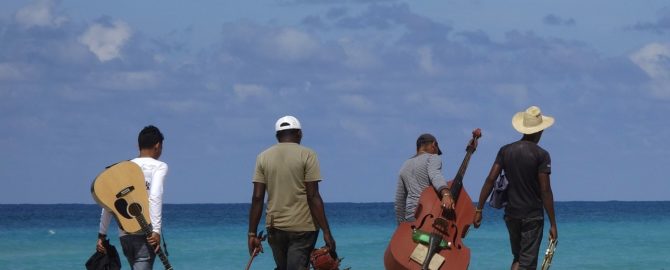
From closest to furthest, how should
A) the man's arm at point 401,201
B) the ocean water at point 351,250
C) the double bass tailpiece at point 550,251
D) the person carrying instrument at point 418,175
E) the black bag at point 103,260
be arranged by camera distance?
1. the black bag at point 103,260
2. the double bass tailpiece at point 550,251
3. the person carrying instrument at point 418,175
4. the man's arm at point 401,201
5. the ocean water at point 351,250

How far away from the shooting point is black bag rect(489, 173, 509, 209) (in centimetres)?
1061

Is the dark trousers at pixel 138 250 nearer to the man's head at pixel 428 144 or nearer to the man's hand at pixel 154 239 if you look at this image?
the man's hand at pixel 154 239

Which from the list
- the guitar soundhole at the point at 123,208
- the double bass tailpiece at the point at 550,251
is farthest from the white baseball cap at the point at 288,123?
the double bass tailpiece at the point at 550,251

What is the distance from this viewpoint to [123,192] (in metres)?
9.15

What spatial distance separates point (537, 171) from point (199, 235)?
31249mm

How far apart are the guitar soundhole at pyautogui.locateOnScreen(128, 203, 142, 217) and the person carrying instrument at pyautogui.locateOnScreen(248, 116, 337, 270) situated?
755mm

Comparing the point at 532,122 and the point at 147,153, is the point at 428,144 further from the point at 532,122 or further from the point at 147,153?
the point at 147,153

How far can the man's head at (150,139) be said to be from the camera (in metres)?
9.20

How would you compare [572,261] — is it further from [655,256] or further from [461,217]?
[461,217]

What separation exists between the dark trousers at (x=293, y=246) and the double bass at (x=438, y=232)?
137cm

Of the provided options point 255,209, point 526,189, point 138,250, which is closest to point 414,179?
point 526,189

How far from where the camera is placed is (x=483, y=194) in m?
10.6

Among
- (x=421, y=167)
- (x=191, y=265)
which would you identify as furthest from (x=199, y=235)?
(x=421, y=167)

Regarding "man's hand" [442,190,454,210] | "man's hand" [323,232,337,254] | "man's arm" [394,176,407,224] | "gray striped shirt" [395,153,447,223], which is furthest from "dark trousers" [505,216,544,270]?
"man's hand" [323,232,337,254]
